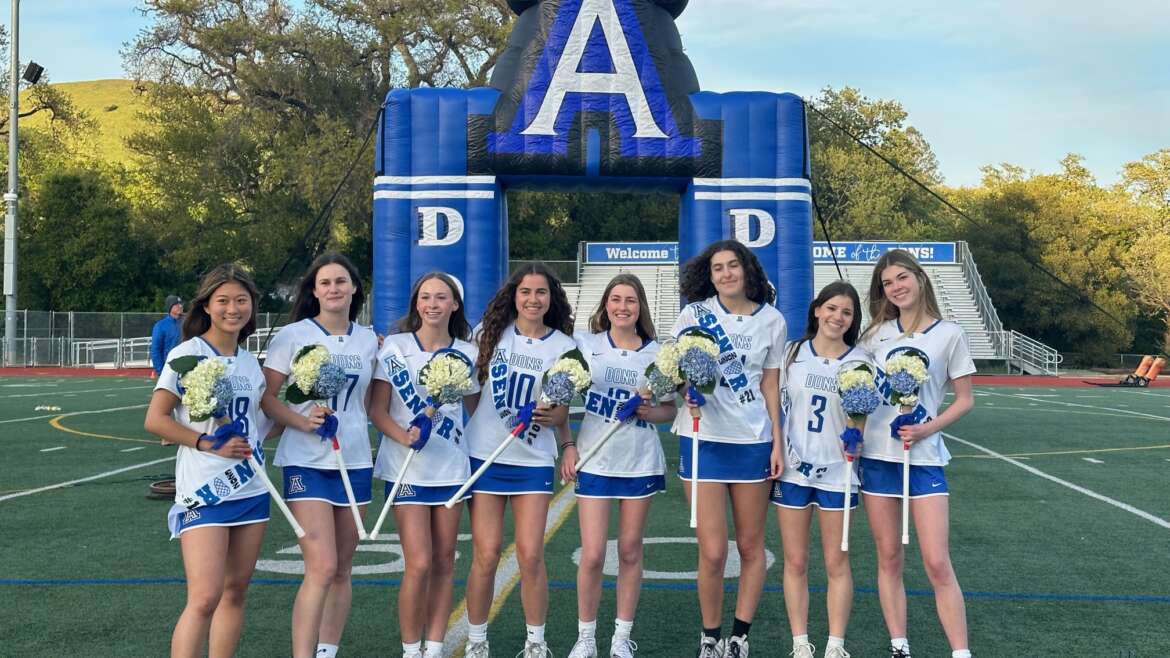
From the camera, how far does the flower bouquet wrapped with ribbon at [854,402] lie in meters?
4.21

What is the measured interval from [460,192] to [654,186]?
2.10m

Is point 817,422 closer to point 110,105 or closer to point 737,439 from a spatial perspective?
point 737,439

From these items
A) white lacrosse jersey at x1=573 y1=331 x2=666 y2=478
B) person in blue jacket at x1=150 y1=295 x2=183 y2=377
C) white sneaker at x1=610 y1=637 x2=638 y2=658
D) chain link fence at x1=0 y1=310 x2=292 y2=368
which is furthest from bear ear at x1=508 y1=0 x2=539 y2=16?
chain link fence at x1=0 y1=310 x2=292 y2=368

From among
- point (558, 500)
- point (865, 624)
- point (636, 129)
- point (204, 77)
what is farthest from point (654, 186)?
point (204, 77)

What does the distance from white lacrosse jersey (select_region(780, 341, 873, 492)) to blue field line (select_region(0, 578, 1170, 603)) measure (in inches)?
59.9

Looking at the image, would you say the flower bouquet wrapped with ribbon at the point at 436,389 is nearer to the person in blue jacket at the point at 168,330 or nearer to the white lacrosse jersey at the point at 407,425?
the white lacrosse jersey at the point at 407,425

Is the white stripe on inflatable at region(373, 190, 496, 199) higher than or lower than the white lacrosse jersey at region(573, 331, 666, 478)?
higher

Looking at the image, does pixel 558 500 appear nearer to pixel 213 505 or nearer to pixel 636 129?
pixel 636 129

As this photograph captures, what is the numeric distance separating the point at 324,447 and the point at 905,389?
2.27 m


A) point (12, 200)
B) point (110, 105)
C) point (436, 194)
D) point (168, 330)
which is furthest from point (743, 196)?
point (110, 105)

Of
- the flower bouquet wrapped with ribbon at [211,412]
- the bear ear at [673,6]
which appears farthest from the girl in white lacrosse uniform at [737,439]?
the bear ear at [673,6]

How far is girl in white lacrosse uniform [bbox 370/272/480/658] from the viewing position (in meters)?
4.32

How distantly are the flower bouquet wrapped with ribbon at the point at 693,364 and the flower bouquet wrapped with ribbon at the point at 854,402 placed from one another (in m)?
0.52

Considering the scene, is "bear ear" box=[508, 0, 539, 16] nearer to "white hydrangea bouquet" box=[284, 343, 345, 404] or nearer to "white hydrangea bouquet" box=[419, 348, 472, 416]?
"white hydrangea bouquet" box=[419, 348, 472, 416]
